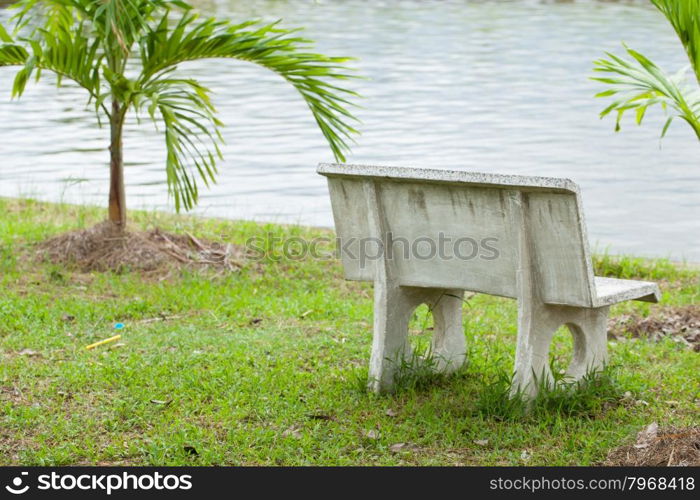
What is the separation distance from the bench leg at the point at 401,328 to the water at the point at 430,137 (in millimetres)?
3202

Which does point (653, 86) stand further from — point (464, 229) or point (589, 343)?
point (464, 229)

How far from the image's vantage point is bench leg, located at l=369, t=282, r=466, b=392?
507 centimetres

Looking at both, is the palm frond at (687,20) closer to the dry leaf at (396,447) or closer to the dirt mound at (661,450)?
the dirt mound at (661,450)

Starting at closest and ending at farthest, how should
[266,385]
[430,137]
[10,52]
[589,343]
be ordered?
[589,343] < [266,385] < [10,52] < [430,137]

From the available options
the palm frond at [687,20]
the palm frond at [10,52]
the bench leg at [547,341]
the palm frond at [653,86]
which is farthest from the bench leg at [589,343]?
the palm frond at [10,52]

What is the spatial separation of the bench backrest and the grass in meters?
0.53

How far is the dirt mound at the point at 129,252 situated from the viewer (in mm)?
7785

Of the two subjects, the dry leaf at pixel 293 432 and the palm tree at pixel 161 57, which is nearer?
the dry leaf at pixel 293 432

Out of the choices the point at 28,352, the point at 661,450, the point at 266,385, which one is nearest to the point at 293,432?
the point at 266,385

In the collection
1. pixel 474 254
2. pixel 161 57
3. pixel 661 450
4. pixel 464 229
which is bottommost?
pixel 661 450

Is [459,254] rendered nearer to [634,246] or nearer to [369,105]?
[634,246]

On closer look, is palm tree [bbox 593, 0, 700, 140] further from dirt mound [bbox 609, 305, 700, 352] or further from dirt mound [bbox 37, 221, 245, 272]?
dirt mound [bbox 37, 221, 245, 272]

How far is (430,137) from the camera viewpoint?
13875mm

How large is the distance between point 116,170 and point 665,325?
3908mm
